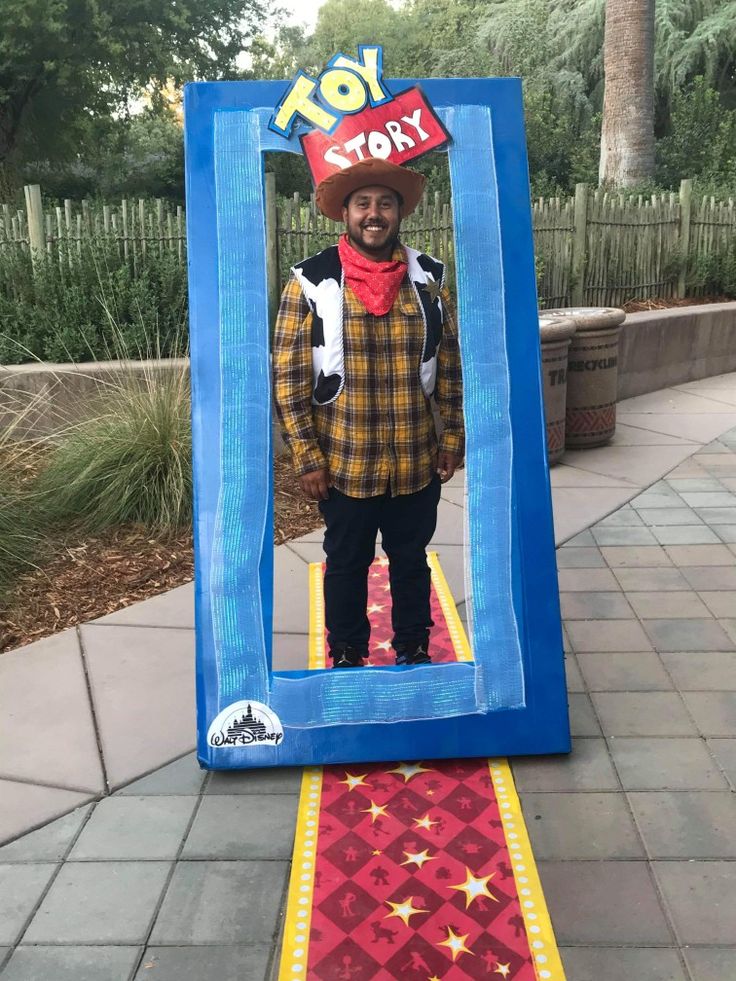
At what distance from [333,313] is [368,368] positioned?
0.70 ft

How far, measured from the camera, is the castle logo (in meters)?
2.93

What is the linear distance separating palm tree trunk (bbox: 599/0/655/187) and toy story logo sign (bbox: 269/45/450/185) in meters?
12.0

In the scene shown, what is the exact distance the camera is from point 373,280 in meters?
2.82

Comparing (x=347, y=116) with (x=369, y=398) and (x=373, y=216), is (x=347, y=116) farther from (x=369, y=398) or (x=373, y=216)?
(x=369, y=398)

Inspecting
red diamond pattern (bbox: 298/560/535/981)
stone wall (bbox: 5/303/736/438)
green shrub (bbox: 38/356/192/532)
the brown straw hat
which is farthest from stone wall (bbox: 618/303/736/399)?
red diamond pattern (bbox: 298/560/535/981)

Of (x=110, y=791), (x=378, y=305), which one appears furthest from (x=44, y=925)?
(x=378, y=305)

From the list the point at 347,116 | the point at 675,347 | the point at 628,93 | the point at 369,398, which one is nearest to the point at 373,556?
the point at 369,398

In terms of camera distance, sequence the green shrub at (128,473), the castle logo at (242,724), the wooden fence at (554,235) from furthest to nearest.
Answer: the wooden fence at (554,235) → the green shrub at (128,473) → the castle logo at (242,724)

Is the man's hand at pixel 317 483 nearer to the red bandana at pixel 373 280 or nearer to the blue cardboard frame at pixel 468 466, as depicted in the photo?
the blue cardboard frame at pixel 468 466

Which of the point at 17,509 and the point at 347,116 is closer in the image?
the point at 347,116

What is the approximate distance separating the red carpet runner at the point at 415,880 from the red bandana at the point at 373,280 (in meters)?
1.58

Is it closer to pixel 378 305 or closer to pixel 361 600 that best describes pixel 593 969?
pixel 361 600

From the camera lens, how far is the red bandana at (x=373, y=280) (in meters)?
2.83

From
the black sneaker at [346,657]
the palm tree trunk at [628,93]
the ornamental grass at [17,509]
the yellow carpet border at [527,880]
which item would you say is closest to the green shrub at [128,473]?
the ornamental grass at [17,509]
